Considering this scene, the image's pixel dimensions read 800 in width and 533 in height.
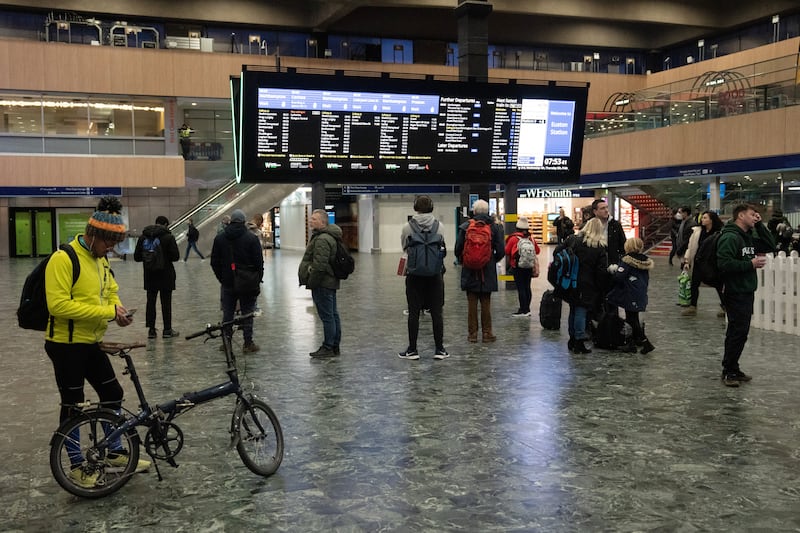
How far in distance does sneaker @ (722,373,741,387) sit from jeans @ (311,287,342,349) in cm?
424

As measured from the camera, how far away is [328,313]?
9477 mm

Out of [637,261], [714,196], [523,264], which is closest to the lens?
[637,261]

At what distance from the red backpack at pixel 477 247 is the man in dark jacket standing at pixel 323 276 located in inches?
63.1

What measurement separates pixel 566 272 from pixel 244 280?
3841mm

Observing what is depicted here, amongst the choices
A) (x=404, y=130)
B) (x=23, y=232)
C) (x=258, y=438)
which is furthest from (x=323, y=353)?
(x=23, y=232)

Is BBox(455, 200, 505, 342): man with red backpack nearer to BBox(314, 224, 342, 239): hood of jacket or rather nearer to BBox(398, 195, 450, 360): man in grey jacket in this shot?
BBox(398, 195, 450, 360): man in grey jacket

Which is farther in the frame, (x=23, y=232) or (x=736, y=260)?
(x=23, y=232)

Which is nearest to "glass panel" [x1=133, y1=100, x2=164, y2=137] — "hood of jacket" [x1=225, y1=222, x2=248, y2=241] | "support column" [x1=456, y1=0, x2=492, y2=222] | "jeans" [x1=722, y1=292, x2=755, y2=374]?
"support column" [x1=456, y1=0, x2=492, y2=222]

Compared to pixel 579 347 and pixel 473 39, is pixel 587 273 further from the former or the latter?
pixel 473 39

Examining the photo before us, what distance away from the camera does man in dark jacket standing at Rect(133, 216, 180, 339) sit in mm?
10836

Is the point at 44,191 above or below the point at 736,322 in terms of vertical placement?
above

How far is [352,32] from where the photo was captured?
3897cm

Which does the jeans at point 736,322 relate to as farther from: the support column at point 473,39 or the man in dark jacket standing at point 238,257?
the support column at point 473,39

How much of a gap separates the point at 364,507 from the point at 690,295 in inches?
403
